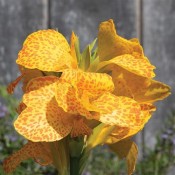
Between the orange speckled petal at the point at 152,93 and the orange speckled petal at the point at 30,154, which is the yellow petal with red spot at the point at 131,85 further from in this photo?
the orange speckled petal at the point at 30,154

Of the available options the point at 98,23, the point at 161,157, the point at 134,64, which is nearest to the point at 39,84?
the point at 134,64

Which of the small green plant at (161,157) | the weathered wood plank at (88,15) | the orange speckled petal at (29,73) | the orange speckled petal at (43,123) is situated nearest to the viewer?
the orange speckled petal at (43,123)

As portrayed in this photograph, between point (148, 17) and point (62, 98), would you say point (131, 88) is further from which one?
point (148, 17)

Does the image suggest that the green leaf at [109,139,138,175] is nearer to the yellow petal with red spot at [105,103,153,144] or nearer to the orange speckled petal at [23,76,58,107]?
the yellow petal with red spot at [105,103,153,144]

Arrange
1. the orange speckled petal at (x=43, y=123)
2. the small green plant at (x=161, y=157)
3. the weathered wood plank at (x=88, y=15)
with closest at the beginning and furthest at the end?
the orange speckled petal at (x=43, y=123), the small green plant at (x=161, y=157), the weathered wood plank at (x=88, y=15)

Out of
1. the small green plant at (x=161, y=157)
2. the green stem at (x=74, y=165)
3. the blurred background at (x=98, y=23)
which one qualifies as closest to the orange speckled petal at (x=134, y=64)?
the green stem at (x=74, y=165)

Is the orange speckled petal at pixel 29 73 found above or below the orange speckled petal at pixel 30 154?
above

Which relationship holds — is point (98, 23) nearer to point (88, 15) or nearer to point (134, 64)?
point (88, 15)
